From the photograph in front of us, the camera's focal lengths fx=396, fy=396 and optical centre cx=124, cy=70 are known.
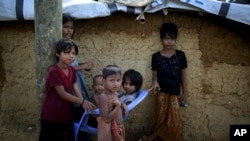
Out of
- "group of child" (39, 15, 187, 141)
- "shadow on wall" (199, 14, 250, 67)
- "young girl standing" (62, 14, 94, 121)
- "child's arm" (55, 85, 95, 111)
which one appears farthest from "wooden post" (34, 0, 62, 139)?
"shadow on wall" (199, 14, 250, 67)

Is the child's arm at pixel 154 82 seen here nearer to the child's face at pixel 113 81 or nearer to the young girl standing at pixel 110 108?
the young girl standing at pixel 110 108

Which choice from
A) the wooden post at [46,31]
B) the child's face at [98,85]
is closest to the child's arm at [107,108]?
the wooden post at [46,31]

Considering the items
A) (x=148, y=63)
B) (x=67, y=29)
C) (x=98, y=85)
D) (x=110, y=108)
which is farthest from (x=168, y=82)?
(x=67, y=29)

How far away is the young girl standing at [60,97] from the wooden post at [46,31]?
0.08m

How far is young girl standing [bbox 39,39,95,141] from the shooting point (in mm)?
3564

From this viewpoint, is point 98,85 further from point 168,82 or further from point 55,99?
point 55,99

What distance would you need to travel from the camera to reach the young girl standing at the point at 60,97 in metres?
3.56

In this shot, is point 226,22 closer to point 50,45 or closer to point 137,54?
point 137,54

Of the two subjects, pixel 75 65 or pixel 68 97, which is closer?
pixel 68 97

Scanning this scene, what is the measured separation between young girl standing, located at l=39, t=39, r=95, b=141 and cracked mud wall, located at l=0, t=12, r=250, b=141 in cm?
121

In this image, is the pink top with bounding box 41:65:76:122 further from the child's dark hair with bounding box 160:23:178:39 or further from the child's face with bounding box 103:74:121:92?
the child's dark hair with bounding box 160:23:178:39

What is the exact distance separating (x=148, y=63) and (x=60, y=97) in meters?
1.59

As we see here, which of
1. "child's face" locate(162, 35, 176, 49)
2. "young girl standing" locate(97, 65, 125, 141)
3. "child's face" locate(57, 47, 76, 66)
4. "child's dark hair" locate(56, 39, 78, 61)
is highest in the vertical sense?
"child's face" locate(162, 35, 176, 49)

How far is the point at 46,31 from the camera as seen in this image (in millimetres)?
3676
